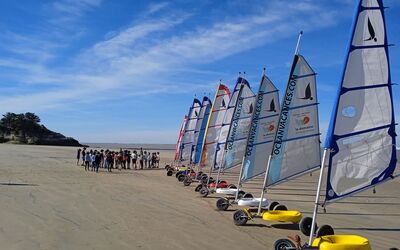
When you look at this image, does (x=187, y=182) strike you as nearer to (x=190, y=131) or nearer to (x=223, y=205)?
(x=223, y=205)

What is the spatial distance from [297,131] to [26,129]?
254 feet

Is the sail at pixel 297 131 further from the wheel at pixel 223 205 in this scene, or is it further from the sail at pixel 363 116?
the sail at pixel 363 116

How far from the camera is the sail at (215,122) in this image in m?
21.7

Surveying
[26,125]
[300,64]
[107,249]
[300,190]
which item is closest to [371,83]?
[300,64]

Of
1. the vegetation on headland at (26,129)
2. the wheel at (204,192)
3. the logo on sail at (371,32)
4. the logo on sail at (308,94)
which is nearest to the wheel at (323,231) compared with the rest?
the logo on sail at (371,32)

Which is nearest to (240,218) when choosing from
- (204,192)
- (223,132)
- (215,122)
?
(204,192)

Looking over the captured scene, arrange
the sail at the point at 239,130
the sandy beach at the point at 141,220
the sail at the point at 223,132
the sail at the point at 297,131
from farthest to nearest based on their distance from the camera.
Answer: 1. the sail at the point at 223,132
2. the sail at the point at 239,130
3. the sail at the point at 297,131
4. the sandy beach at the point at 141,220

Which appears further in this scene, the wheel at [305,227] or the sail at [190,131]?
the sail at [190,131]

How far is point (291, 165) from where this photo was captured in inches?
462

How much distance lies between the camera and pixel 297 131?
38.5 feet

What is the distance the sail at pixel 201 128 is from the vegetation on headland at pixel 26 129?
57.6m

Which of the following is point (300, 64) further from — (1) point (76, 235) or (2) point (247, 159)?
(1) point (76, 235)

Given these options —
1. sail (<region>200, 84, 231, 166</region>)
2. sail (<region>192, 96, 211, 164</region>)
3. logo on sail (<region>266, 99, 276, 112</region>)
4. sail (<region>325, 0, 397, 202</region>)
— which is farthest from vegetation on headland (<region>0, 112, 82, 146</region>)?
sail (<region>325, 0, 397, 202</region>)

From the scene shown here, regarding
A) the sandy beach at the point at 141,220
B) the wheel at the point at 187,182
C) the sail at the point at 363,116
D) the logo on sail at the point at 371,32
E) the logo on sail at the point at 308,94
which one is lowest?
the sandy beach at the point at 141,220
